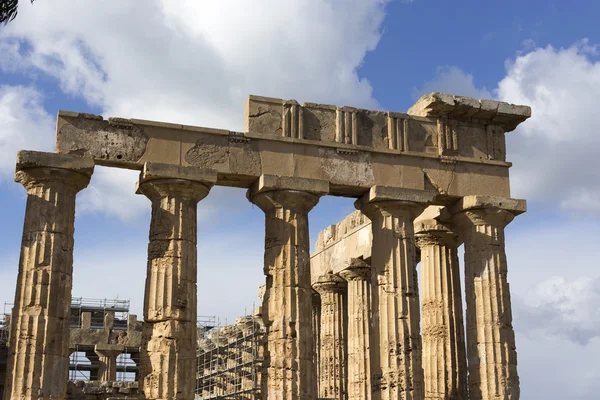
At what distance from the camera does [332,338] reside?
30.6 meters

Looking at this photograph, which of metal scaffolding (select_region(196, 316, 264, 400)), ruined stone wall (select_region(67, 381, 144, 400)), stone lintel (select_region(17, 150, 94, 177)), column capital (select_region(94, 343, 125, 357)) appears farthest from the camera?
column capital (select_region(94, 343, 125, 357))

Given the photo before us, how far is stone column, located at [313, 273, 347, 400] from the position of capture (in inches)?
1195

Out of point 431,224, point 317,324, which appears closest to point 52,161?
point 431,224

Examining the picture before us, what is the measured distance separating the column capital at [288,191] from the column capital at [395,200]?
131 centimetres

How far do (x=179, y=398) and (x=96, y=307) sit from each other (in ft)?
84.3

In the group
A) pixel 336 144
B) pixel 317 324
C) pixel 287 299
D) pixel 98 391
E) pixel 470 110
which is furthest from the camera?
pixel 317 324

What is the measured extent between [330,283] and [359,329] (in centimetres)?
285

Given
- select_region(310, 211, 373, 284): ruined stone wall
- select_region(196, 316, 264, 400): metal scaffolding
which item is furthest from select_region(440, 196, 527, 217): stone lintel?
select_region(196, 316, 264, 400): metal scaffolding

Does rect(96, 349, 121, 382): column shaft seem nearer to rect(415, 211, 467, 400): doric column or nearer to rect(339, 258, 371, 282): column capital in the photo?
rect(339, 258, 371, 282): column capital

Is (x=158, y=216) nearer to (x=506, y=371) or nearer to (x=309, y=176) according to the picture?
(x=309, y=176)

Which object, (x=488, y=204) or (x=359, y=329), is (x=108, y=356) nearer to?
(x=359, y=329)

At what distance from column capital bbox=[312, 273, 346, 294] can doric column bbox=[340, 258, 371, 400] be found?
116 cm

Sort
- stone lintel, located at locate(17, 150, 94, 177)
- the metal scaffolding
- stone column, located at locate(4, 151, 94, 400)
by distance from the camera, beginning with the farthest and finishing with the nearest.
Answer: the metal scaffolding
stone lintel, located at locate(17, 150, 94, 177)
stone column, located at locate(4, 151, 94, 400)

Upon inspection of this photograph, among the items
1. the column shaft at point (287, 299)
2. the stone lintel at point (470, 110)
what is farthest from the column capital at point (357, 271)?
the column shaft at point (287, 299)
